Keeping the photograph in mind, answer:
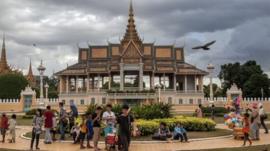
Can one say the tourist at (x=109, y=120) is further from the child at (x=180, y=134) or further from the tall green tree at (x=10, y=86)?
the tall green tree at (x=10, y=86)

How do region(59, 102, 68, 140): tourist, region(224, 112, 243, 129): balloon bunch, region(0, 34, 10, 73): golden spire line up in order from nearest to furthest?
region(59, 102, 68, 140): tourist → region(224, 112, 243, 129): balloon bunch → region(0, 34, 10, 73): golden spire

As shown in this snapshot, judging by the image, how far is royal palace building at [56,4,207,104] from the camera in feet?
203

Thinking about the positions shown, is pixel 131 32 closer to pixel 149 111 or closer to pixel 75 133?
pixel 149 111

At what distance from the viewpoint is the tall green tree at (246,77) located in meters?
61.3

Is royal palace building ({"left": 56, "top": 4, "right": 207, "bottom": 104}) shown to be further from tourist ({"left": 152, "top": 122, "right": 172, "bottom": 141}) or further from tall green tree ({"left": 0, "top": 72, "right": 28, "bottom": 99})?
tourist ({"left": 152, "top": 122, "right": 172, "bottom": 141})

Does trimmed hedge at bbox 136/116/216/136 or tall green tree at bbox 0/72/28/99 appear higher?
tall green tree at bbox 0/72/28/99

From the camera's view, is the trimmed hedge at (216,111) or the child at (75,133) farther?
the trimmed hedge at (216,111)

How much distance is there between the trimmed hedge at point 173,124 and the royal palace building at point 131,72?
38.1m

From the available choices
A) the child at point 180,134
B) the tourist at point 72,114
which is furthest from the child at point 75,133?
the child at point 180,134

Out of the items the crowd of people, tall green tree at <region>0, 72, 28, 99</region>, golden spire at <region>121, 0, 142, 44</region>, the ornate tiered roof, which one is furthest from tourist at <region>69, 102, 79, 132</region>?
tall green tree at <region>0, 72, 28, 99</region>

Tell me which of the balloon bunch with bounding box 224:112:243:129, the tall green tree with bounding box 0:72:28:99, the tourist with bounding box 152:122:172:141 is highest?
the tall green tree with bounding box 0:72:28:99

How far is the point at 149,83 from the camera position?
66188mm

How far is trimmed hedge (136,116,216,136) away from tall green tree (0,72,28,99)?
50397mm

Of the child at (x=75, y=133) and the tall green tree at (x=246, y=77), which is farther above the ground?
the tall green tree at (x=246, y=77)
